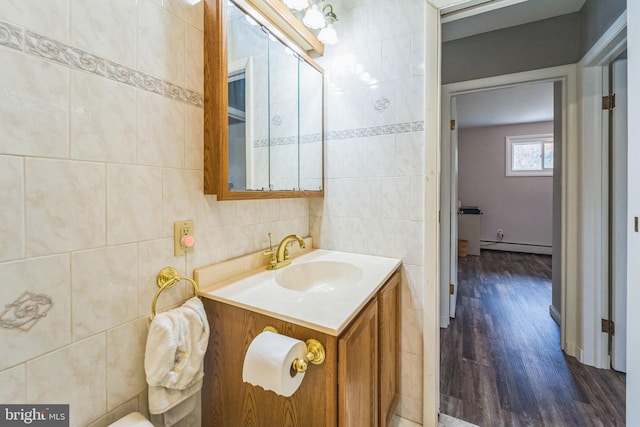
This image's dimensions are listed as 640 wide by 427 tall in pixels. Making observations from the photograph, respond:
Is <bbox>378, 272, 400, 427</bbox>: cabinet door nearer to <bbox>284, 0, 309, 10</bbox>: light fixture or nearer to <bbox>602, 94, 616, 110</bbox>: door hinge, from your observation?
<bbox>284, 0, 309, 10</bbox>: light fixture

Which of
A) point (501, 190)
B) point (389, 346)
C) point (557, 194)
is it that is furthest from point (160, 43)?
point (501, 190)

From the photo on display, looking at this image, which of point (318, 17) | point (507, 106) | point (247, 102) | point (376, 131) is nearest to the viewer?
point (247, 102)

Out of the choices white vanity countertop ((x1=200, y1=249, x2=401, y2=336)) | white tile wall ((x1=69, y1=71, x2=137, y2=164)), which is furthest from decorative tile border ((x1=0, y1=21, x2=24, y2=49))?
white vanity countertop ((x1=200, y1=249, x2=401, y2=336))

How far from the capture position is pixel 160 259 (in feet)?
2.99

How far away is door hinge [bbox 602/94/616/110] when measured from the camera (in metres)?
1.71

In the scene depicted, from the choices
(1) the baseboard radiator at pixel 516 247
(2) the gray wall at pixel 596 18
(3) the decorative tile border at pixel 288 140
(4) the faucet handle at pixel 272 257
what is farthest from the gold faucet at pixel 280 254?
(1) the baseboard radiator at pixel 516 247

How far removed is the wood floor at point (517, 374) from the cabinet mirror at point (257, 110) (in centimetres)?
154

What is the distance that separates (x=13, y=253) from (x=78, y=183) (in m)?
0.21

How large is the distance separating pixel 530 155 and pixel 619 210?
374cm

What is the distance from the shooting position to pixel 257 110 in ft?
4.09

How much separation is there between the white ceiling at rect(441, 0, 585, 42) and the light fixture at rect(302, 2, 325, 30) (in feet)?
3.18

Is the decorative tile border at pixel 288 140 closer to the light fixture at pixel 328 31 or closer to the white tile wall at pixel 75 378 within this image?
the light fixture at pixel 328 31

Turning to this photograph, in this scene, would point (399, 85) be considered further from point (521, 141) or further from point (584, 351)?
point (521, 141)

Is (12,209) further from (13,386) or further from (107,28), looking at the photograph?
(107,28)
